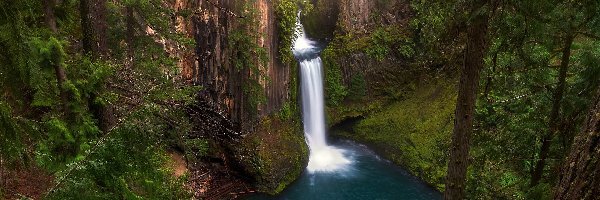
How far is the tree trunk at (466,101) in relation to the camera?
17.3 feet

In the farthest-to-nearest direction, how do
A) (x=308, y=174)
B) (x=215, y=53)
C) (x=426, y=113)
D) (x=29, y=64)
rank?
1. (x=426, y=113)
2. (x=308, y=174)
3. (x=215, y=53)
4. (x=29, y=64)

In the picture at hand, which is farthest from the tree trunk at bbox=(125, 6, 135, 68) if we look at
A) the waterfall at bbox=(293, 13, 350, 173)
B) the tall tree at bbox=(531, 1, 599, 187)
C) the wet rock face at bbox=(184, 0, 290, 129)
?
the waterfall at bbox=(293, 13, 350, 173)

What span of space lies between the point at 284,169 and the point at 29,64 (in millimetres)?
13662

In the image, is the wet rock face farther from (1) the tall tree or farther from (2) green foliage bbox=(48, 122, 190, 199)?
(2) green foliage bbox=(48, 122, 190, 199)

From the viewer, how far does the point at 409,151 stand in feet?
66.1

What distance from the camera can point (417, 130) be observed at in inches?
823

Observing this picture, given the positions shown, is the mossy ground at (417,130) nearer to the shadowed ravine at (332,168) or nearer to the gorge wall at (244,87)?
the shadowed ravine at (332,168)

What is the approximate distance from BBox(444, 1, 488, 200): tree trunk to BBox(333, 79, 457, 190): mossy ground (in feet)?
39.6

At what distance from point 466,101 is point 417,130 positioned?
15.8 metres

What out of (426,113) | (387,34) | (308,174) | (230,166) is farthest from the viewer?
(387,34)

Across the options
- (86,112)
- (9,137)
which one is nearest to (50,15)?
(86,112)

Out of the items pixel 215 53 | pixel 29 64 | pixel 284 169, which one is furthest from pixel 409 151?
pixel 29 64

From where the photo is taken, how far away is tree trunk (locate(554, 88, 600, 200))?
2403 mm

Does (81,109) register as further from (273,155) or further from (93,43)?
(273,155)
